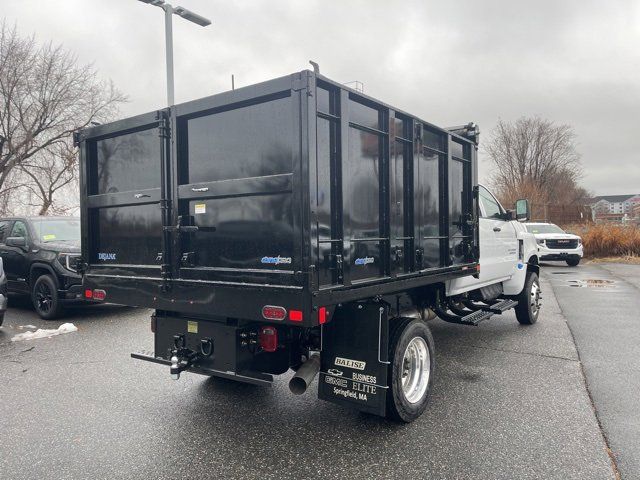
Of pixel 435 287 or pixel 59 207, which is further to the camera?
pixel 59 207

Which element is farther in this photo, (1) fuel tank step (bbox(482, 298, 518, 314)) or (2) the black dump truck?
(1) fuel tank step (bbox(482, 298, 518, 314))

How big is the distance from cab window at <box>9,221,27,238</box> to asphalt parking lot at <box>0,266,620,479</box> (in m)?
4.02

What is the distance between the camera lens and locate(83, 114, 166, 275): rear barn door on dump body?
399 centimetres

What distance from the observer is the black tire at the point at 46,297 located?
829 cm

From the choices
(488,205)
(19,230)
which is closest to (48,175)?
(19,230)

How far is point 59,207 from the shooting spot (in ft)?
76.7

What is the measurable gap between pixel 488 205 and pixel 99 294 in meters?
4.91

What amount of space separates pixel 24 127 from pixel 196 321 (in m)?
23.1

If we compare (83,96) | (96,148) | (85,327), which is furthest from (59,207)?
(96,148)

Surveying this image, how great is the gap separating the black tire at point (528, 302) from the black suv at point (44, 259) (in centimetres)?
711

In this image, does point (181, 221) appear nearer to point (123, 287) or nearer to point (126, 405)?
point (123, 287)

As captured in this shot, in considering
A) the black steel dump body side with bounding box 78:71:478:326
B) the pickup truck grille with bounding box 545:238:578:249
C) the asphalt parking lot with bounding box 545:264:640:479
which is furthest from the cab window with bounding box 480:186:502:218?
the pickup truck grille with bounding box 545:238:578:249

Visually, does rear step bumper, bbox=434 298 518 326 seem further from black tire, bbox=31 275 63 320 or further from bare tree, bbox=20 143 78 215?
bare tree, bbox=20 143 78 215

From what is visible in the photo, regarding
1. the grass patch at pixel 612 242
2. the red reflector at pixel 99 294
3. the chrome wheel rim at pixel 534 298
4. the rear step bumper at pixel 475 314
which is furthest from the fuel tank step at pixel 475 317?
the grass patch at pixel 612 242
